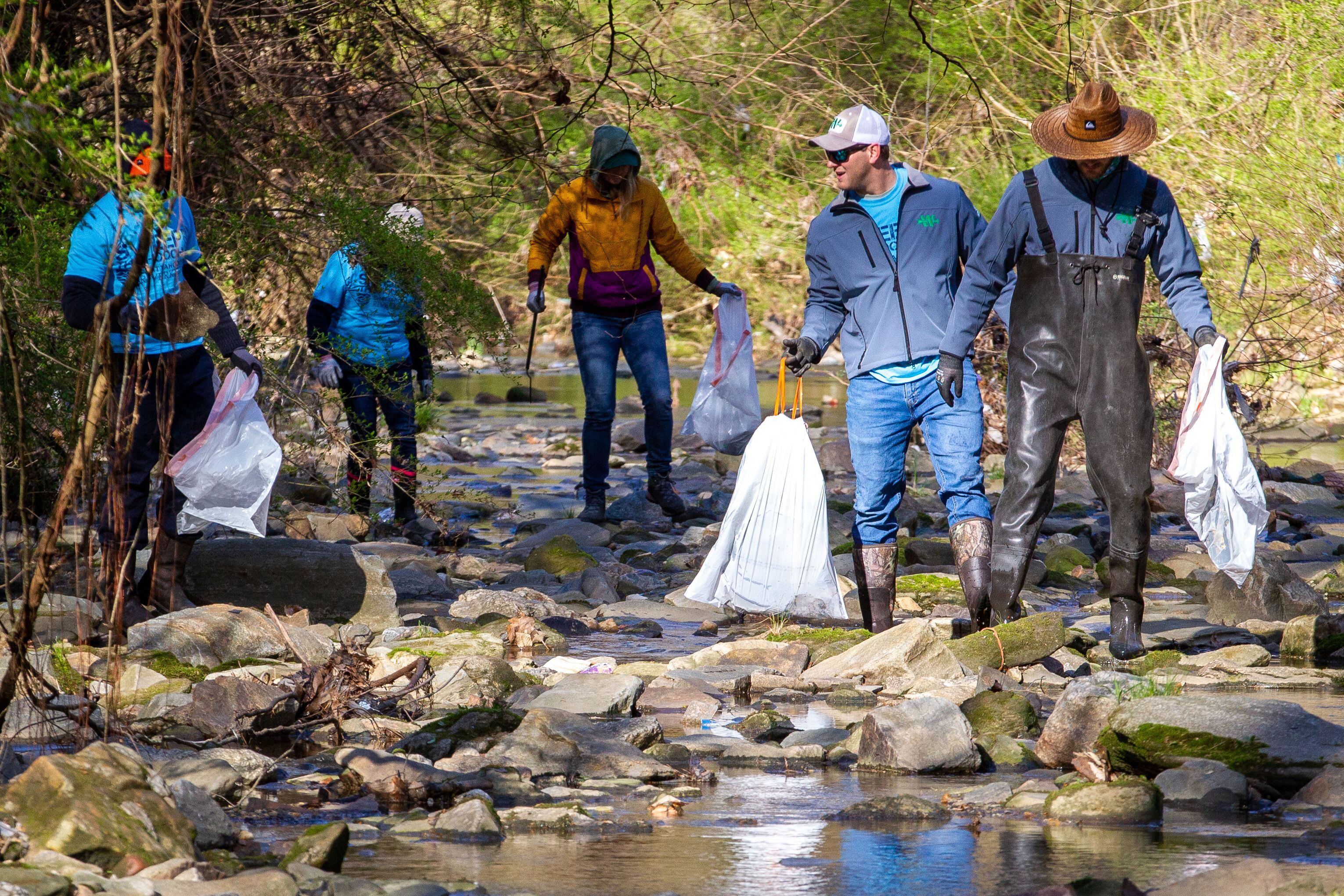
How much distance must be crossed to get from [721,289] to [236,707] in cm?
454

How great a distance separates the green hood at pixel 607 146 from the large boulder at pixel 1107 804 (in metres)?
5.43

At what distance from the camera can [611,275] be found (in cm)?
912

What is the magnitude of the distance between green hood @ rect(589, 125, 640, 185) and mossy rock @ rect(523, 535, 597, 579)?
208 cm

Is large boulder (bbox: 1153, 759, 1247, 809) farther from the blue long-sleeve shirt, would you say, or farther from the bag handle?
the bag handle

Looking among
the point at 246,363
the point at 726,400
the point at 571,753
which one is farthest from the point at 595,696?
the point at 726,400

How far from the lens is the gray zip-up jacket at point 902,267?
19.6 ft

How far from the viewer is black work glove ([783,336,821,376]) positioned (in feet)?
20.1

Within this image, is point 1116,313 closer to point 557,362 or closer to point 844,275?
point 844,275

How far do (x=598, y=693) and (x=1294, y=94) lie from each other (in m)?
9.17

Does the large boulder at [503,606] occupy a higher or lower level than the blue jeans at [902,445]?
lower

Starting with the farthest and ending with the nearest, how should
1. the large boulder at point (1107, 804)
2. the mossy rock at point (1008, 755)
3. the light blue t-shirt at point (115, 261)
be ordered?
the light blue t-shirt at point (115, 261), the mossy rock at point (1008, 755), the large boulder at point (1107, 804)

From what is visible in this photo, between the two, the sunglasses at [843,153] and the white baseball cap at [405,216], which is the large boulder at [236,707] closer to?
the sunglasses at [843,153]

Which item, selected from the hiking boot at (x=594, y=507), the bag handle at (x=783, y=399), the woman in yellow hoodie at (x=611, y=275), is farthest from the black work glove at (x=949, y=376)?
the hiking boot at (x=594, y=507)

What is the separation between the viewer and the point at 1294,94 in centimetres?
1212
